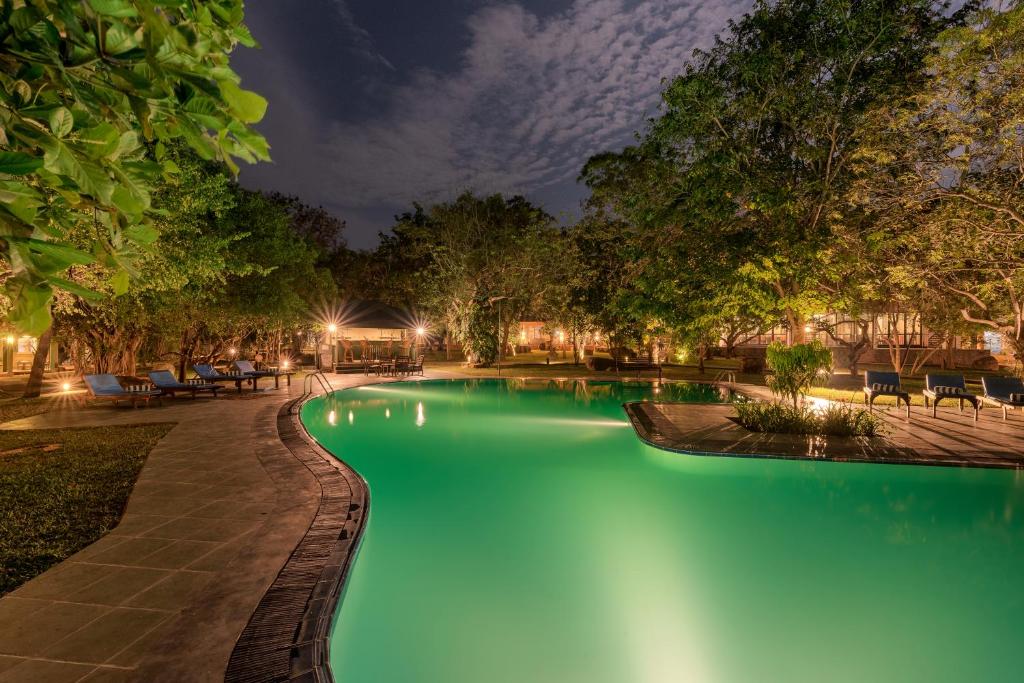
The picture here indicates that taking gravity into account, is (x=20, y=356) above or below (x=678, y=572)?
above

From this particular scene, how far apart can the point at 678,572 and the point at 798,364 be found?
6353mm

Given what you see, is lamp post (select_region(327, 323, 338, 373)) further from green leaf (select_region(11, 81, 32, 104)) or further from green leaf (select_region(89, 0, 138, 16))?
green leaf (select_region(89, 0, 138, 16))

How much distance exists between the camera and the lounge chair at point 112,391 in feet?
40.9

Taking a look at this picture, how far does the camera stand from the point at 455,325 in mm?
28438

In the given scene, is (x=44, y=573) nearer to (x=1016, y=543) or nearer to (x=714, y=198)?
(x=1016, y=543)

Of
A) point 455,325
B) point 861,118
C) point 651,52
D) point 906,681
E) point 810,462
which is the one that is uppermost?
point 651,52

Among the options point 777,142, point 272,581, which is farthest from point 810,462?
point 777,142

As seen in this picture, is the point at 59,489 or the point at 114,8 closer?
the point at 114,8

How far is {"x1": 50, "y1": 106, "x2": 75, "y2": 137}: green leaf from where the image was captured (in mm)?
1292

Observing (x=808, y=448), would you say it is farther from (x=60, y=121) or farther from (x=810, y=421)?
(x=60, y=121)

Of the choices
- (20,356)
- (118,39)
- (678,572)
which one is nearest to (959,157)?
(678,572)

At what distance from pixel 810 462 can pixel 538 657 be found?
594 cm

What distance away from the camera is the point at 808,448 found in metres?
8.61

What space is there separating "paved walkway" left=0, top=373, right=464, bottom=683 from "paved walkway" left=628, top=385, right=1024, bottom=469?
6.16m
